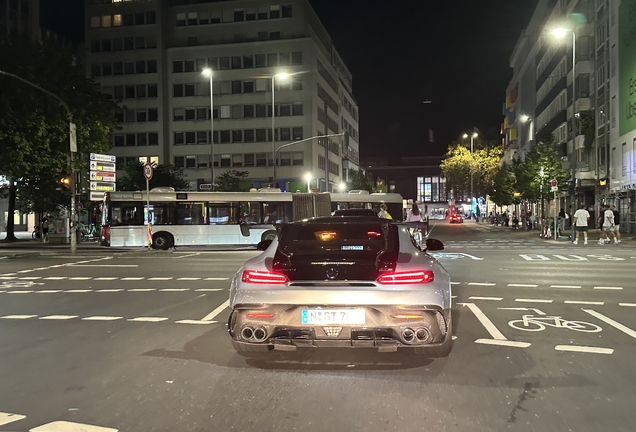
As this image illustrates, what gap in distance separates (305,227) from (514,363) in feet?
9.12

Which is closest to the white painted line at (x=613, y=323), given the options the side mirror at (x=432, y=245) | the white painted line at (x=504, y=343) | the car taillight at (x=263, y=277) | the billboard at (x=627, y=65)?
the white painted line at (x=504, y=343)

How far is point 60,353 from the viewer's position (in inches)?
269

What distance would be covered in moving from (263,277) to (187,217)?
22592mm

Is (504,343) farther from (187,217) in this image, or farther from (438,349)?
(187,217)

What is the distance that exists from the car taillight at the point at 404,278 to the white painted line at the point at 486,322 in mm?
2334

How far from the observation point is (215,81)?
2537 inches

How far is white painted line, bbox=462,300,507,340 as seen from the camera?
7605 mm

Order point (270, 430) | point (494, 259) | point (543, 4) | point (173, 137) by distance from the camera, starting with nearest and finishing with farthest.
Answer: point (270, 430) → point (494, 259) → point (543, 4) → point (173, 137)

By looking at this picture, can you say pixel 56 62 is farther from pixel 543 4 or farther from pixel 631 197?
pixel 543 4

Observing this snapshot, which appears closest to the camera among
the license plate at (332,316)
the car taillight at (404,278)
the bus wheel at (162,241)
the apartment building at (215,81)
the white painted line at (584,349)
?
the license plate at (332,316)

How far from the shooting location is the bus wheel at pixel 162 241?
27297 millimetres

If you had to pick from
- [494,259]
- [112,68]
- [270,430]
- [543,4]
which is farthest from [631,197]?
[112,68]

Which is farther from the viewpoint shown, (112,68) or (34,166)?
(112,68)

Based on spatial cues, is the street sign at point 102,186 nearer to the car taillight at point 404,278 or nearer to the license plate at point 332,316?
the license plate at point 332,316
